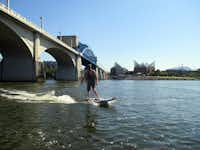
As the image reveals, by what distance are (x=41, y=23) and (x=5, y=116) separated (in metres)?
50.3

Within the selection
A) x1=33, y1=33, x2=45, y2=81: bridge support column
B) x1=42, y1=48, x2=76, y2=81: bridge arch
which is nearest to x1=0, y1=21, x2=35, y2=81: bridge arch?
x1=33, y1=33, x2=45, y2=81: bridge support column

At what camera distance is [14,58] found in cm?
5584

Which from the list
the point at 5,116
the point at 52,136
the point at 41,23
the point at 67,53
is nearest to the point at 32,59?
the point at 41,23

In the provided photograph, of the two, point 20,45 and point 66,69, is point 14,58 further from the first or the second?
point 66,69

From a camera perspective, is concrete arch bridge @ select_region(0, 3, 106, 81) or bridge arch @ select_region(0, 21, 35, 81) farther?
bridge arch @ select_region(0, 21, 35, 81)

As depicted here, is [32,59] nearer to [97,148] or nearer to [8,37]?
[8,37]

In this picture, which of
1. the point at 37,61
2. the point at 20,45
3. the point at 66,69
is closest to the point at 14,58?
the point at 37,61

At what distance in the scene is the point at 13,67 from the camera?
55.3 meters

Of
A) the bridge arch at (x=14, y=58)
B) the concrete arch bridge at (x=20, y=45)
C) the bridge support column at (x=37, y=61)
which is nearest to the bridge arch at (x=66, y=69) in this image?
the concrete arch bridge at (x=20, y=45)

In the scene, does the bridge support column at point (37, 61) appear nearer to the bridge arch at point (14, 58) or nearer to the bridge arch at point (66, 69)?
the bridge arch at point (14, 58)

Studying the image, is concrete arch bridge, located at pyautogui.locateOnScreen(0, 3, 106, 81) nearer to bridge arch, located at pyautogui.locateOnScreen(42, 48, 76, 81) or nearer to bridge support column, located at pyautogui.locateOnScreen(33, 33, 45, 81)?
bridge support column, located at pyautogui.locateOnScreen(33, 33, 45, 81)

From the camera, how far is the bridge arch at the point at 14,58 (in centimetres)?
4505

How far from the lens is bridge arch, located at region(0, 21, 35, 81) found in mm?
45047

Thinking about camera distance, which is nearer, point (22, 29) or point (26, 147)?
point (26, 147)
